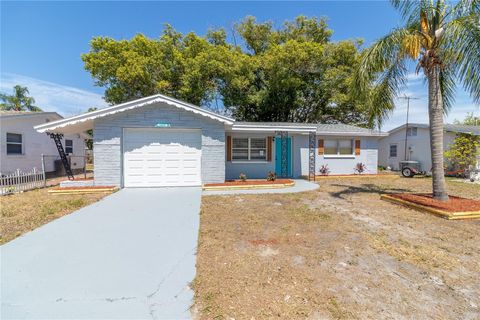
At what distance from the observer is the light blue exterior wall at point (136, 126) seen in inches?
368

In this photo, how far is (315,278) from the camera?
10.1ft

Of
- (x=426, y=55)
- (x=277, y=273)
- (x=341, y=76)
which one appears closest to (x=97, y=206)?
(x=277, y=273)

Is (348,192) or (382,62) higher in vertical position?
(382,62)

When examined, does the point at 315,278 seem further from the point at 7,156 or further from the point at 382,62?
the point at 7,156

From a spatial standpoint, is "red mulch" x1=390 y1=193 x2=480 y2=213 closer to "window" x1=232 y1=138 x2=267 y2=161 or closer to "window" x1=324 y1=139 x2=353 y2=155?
"window" x1=324 y1=139 x2=353 y2=155

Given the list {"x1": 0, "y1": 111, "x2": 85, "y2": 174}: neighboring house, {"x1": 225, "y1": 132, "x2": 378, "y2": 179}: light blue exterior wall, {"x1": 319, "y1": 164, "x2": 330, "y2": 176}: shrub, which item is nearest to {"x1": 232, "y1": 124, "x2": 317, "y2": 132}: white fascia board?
{"x1": 225, "y1": 132, "x2": 378, "y2": 179}: light blue exterior wall

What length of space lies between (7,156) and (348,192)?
17573mm

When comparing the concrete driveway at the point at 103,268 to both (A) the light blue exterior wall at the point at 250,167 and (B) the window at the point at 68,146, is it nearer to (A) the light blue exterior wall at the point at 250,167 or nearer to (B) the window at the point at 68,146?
(A) the light blue exterior wall at the point at 250,167

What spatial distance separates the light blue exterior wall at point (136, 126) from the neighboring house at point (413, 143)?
51.6ft

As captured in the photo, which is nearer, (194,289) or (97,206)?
(194,289)

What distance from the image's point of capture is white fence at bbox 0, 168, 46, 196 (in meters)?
8.60

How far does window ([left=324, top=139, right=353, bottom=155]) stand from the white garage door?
331 inches

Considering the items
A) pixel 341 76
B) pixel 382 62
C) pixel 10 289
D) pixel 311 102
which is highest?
pixel 341 76

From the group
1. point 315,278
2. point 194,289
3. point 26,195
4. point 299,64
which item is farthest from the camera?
point 299,64
